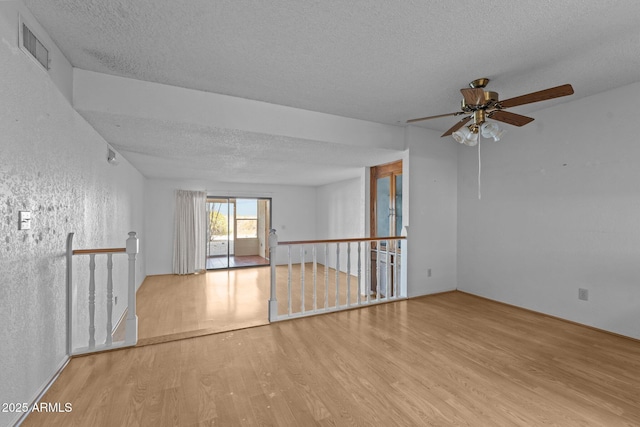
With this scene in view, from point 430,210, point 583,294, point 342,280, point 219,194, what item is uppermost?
point 219,194

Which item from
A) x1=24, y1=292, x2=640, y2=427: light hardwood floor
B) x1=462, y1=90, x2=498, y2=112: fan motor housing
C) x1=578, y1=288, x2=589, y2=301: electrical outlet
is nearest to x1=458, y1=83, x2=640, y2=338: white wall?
x1=578, y1=288, x2=589, y2=301: electrical outlet

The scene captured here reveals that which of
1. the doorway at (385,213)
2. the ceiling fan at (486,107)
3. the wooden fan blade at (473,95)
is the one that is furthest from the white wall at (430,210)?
the wooden fan blade at (473,95)

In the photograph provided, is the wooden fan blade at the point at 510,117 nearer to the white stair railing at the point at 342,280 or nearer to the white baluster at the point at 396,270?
the white stair railing at the point at 342,280

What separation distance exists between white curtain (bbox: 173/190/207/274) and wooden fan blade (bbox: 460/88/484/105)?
6.22 metres

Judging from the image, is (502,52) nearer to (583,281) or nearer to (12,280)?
(583,281)

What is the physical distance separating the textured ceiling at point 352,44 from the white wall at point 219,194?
4.65m

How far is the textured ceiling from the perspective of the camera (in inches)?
70.3

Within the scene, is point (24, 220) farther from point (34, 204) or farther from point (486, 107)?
point (486, 107)

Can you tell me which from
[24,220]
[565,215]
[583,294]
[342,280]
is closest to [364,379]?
[24,220]

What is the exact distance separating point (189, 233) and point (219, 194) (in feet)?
3.94

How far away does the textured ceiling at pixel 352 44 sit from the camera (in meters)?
1.79

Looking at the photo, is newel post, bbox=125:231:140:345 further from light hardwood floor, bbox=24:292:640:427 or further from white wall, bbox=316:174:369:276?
white wall, bbox=316:174:369:276

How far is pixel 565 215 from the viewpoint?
11.0ft

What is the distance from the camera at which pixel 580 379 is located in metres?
2.13
